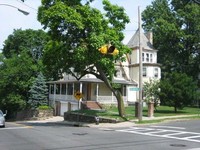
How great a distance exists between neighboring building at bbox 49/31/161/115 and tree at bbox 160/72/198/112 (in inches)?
390

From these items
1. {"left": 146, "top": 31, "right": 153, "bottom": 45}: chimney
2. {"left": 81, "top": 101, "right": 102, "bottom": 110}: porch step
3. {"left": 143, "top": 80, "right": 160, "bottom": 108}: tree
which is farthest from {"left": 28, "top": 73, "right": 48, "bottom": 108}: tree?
{"left": 143, "top": 80, "right": 160, "bottom": 108}: tree

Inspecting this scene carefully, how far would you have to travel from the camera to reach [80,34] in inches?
1200

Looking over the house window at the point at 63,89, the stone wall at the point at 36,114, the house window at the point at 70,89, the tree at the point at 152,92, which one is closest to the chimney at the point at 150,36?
the house window at the point at 70,89

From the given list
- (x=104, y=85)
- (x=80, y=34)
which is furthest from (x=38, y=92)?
(x=80, y=34)

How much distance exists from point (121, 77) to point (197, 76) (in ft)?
52.5

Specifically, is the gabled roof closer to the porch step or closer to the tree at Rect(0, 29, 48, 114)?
the tree at Rect(0, 29, 48, 114)

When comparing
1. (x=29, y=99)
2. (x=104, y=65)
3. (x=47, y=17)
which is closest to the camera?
(x=47, y=17)

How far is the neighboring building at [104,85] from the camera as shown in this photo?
170 ft

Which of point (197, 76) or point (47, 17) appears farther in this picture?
point (197, 76)

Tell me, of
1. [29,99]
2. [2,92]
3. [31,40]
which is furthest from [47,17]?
[31,40]

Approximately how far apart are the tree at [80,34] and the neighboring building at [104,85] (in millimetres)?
16612

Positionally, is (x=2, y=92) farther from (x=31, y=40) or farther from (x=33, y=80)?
(x=31, y=40)

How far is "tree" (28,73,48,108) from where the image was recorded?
5559cm

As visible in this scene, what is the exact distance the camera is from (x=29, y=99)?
56.6 m
